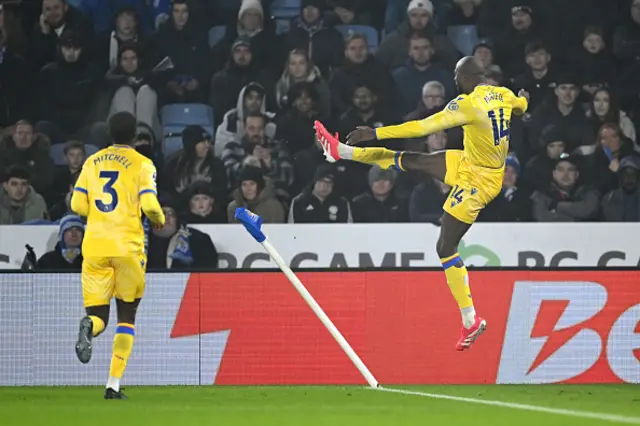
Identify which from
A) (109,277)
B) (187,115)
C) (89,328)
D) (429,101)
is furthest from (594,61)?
(89,328)

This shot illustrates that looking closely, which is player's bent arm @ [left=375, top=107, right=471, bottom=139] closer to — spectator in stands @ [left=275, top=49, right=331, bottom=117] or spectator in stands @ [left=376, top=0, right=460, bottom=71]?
spectator in stands @ [left=275, top=49, right=331, bottom=117]

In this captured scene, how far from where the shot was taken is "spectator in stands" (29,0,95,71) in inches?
582

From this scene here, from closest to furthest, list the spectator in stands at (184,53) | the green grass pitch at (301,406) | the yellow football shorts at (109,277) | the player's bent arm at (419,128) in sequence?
the green grass pitch at (301,406)
the yellow football shorts at (109,277)
the player's bent arm at (419,128)
the spectator in stands at (184,53)

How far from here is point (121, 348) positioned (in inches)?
365

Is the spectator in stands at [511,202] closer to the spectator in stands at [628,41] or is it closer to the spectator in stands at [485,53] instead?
the spectator in stands at [485,53]

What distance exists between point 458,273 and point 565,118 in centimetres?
506

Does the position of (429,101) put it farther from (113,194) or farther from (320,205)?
(113,194)

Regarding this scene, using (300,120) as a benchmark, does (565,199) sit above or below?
below

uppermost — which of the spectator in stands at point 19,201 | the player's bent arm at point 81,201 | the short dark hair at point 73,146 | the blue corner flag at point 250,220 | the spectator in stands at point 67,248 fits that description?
the player's bent arm at point 81,201

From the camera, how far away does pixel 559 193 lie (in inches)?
560

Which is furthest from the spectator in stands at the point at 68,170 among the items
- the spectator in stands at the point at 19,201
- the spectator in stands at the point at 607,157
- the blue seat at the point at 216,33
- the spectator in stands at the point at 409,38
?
the spectator in stands at the point at 607,157

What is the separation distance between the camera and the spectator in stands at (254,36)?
48.1ft

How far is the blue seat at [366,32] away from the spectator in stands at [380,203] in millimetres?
1622

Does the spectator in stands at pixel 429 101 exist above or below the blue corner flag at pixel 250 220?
above
